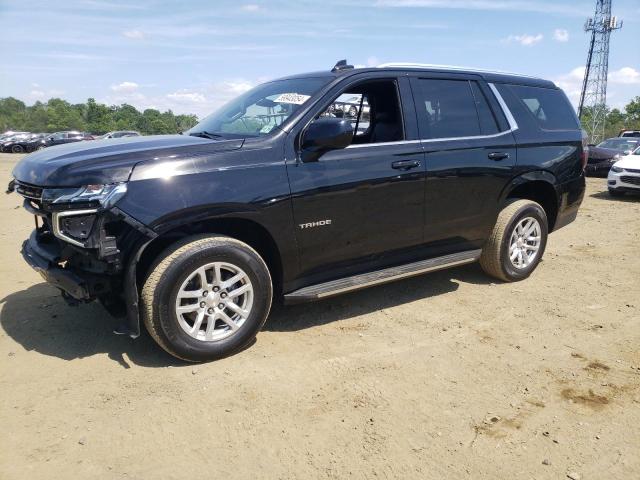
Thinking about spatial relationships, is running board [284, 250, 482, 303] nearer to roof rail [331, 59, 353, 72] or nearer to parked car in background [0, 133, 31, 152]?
roof rail [331, 59, 353, 72]

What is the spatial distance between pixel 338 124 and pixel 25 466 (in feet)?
8.75

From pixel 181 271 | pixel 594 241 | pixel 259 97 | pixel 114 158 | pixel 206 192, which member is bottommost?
pixel 594 241

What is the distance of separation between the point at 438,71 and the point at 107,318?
3524 millimetres

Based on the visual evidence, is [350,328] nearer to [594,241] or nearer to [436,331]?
[436,331]

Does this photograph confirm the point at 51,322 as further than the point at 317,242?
Yes

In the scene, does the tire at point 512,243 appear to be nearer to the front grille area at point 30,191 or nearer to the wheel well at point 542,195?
the wheel well at point 542,195

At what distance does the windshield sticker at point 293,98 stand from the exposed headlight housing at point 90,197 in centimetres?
146

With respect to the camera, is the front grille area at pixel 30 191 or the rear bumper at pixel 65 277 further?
the front grille area at pixel 30 191

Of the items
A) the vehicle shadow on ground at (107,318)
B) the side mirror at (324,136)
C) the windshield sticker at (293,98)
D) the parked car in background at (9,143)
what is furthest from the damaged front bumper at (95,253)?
the parked car in background at (9,143)

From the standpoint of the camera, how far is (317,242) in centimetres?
374

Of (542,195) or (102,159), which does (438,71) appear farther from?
(102,159)

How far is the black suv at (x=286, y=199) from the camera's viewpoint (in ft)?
10.3

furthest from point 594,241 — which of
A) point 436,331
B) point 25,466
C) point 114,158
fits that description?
point 25,466

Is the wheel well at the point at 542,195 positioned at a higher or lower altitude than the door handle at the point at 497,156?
lower
